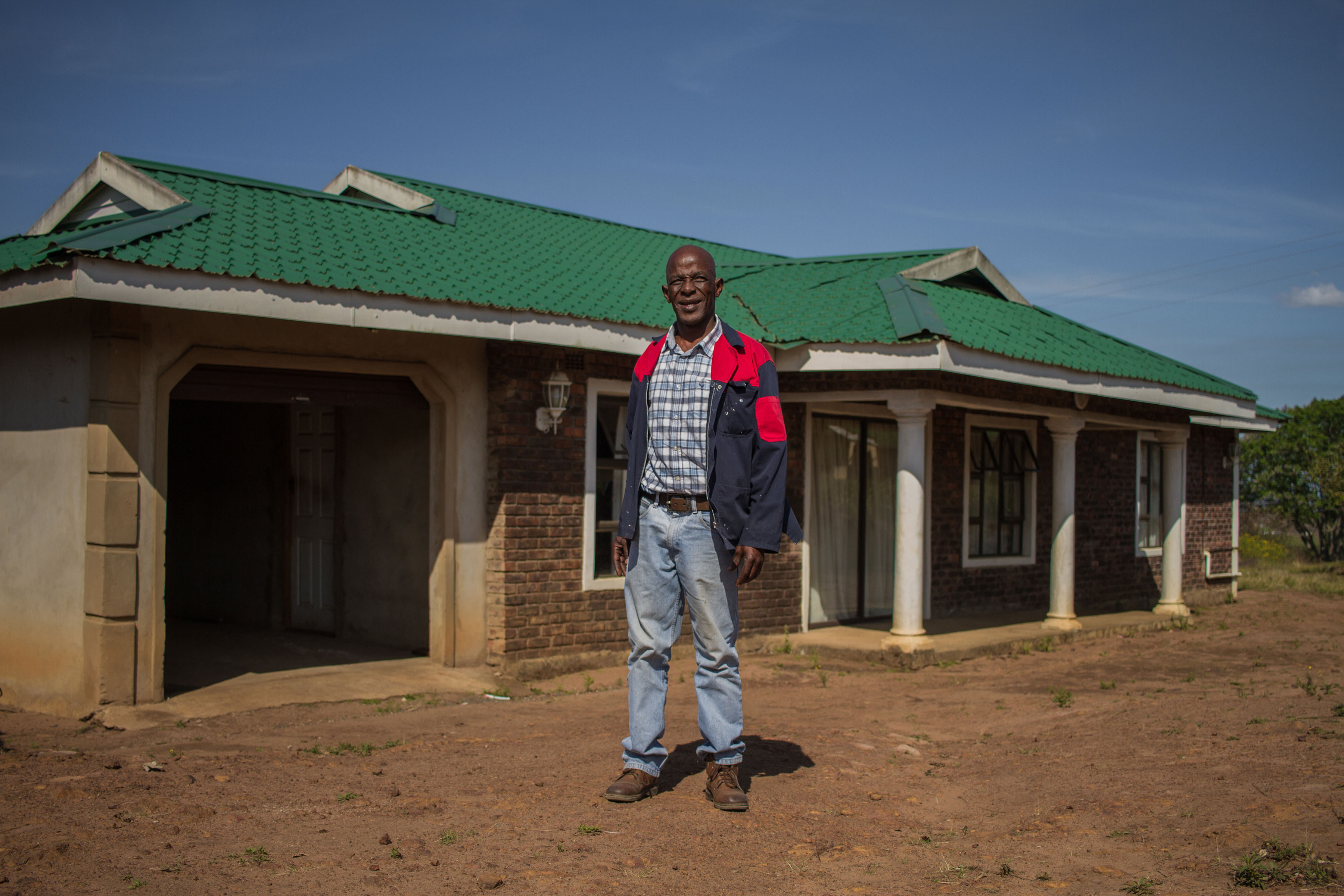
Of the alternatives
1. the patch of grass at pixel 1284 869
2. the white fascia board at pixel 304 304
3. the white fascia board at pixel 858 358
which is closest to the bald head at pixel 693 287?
the white fascia board at pixel 304 304

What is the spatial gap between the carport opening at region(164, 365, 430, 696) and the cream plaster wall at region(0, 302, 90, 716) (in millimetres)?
827

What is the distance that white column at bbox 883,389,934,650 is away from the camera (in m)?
8.94

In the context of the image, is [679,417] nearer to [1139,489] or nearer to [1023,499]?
[1023,499]

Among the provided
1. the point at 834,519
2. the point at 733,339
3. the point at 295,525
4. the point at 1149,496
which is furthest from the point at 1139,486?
the point at 733,339

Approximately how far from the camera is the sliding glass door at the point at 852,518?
1056 cm

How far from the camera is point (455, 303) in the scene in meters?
7.09

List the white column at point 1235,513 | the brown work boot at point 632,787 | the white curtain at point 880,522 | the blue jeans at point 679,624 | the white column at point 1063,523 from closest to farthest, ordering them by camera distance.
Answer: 1. the blue jeans at point 679,624
2. the brown work boot at point 632,787
3. the white column at point 1063,523
4. the white curtain at point 880,522
5. the white column at point 1235,513

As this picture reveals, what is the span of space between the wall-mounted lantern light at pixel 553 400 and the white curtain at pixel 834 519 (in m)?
3.16

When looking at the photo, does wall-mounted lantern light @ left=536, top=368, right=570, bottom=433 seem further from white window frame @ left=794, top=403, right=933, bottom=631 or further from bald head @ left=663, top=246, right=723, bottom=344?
bald head @ left=663, top=246, right=723, bottom=344

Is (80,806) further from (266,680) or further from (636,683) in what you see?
(266,680)

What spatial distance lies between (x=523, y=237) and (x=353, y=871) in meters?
6.86

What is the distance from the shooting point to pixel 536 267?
8.66 meters

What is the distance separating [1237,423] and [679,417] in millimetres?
13154

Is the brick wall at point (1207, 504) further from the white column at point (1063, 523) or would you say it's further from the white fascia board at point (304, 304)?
the white fascia board at point (304, 304)
